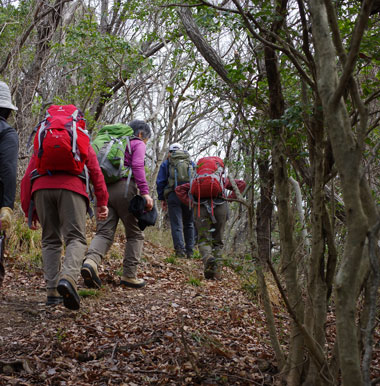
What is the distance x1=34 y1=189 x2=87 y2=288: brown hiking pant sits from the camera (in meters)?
4.27

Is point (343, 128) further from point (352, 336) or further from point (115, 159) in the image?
A: point (115, 159)

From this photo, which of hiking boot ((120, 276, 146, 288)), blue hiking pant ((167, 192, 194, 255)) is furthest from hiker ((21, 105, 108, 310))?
blue hiking pant ((167, 192, 194, 255))

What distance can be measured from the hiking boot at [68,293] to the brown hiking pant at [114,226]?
1196 mm

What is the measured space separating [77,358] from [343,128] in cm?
286

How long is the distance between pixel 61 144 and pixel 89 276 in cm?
181

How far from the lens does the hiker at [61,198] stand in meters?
4.10

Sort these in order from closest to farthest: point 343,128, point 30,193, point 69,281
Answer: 1. point 343,128
2. point 69,281
3. point 30,193

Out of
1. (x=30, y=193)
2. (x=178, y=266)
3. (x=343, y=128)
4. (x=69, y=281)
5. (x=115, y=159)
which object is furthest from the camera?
(x=178, y=266)

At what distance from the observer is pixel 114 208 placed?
5555mm

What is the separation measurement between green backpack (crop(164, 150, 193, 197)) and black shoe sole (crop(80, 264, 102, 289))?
3420mm

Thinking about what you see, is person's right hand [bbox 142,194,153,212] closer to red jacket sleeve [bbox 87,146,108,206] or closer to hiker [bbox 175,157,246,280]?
red jacket sleeve [bbox 87,146,108,206]

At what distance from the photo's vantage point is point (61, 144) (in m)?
4.06

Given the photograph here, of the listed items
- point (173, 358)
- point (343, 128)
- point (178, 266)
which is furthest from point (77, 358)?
point (178, 266)

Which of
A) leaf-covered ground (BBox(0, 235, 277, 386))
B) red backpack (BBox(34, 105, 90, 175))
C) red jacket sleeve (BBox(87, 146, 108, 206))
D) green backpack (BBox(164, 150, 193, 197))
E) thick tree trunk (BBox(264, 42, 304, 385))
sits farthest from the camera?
green backpack (BBox(164, 150, 193, 197))
